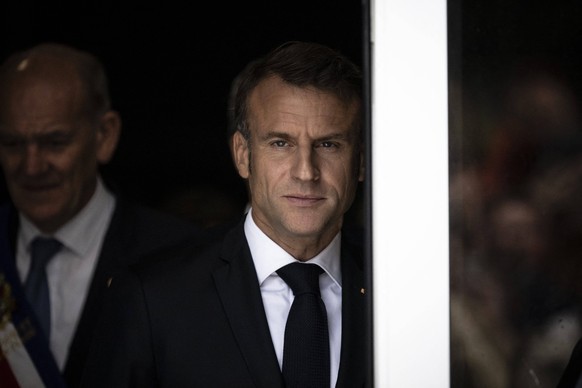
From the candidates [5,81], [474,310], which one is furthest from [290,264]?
[5,81]

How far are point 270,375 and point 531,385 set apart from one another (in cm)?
51

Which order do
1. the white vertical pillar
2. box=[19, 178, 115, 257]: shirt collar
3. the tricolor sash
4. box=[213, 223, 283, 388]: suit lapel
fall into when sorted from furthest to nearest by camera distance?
box=[19, 178, 115, 257]: shirt collar → the tricolor sash → box=[213, 223, 283, 388]: suit lapel → the white vertical pillar

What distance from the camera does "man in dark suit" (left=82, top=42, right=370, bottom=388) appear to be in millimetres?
1751

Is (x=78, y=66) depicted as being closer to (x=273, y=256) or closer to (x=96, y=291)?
(x=96, y=291)

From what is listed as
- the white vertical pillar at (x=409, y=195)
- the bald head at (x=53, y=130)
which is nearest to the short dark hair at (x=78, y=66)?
the bald head at (x=53, y=130)

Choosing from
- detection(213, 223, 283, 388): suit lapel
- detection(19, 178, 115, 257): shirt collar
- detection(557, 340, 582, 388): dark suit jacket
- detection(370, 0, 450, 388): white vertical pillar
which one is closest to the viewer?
detection(370, 0, 450, 388): white vertical pillar

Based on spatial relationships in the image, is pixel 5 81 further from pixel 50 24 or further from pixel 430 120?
pixel 430 120

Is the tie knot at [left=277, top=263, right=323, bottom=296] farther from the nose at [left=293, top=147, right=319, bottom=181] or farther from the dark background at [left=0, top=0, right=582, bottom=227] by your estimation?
the dark background at [left=0, top=0, right=582, bottom=227]

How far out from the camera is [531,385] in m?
1.49

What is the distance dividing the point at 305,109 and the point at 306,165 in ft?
0.43

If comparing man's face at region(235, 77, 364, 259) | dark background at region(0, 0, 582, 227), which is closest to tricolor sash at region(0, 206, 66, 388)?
dark background at region(0, 0, 582, 227)

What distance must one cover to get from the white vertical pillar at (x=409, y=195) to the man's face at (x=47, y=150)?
99cm

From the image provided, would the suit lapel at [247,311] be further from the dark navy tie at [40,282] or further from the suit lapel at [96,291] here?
the dark navy tie at [40,282]

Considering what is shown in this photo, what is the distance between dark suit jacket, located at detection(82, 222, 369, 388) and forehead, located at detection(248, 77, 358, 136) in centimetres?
28
